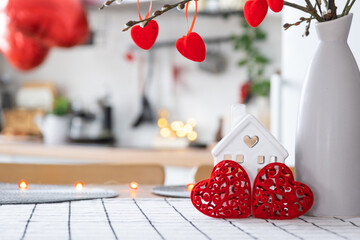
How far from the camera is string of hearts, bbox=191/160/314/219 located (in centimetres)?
76

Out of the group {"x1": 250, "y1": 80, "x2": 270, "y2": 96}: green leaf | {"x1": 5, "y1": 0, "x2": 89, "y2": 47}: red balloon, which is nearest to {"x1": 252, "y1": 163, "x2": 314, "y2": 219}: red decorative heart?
{"x1": 5, "y1": 0, "x2": 89, "y2": 47}: red balloon

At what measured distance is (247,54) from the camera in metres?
3.17

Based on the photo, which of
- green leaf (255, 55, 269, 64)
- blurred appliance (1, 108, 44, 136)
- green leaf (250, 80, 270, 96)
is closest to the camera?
green leaf (250, 80, 270, 96)

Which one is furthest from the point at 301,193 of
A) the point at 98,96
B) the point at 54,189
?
the point at 98,96

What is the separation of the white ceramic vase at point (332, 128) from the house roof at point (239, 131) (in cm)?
3

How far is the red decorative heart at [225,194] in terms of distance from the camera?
2.50 feet

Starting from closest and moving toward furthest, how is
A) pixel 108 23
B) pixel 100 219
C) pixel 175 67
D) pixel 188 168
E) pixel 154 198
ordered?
pixel 100 219 < pixel 154 198 < pixel 188 168 < pixel 175 67 < pixel 108 23

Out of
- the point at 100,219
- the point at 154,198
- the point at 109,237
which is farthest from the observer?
the point at 154,198

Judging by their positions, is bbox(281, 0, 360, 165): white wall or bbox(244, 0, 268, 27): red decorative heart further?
bbox(281, 0, 360, 165): white wall

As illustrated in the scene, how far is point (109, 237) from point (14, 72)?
3669 millimetres

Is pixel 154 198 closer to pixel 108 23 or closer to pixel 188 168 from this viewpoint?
pixel 188 168

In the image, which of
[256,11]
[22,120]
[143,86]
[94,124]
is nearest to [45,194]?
[256,11]

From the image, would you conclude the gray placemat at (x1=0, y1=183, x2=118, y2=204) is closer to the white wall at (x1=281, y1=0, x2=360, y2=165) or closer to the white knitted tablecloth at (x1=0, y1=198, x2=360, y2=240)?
the white knitted tablecloth at (x1=0, y1=198, x2=360, y2=240)

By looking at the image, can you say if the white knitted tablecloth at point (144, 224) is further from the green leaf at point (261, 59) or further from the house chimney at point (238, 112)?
the green leaf at point (261, 59)
